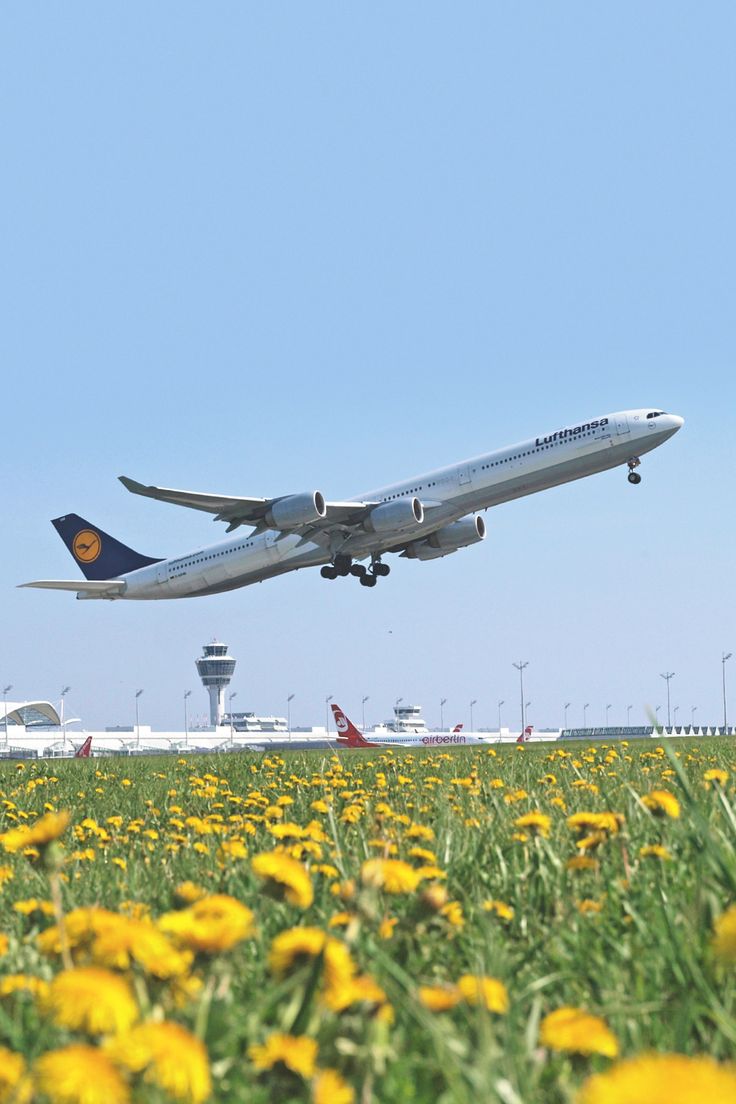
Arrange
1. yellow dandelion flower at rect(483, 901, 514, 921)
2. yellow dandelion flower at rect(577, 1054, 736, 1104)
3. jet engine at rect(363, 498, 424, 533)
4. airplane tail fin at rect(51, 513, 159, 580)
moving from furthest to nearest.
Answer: airplane tail fin at rect(51, 513, 159, 580), jet engine at rect(363, 498, 424, 533), yellow dandelion flower at rect(483, 901, 514, 921), yellow dandelion flower at rect(577, 1054, 736, 1104)

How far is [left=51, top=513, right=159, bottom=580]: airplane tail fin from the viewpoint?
50812mm

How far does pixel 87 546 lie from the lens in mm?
52531

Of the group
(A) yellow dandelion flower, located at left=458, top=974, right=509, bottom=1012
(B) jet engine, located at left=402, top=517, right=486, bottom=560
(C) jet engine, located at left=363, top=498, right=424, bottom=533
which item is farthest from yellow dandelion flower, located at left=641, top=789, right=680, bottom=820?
(B) jet engine, located at left=402, top=517, right=486, bottom=560

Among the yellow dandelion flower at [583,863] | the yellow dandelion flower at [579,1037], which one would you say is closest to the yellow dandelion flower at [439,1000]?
the yellow dandelion flower at [579,1037]

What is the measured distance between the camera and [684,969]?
2.37 meters

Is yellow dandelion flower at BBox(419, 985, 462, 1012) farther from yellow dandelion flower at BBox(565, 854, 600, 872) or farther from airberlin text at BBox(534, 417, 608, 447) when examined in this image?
airberlin text at BBox(534, 417, 608, 447)

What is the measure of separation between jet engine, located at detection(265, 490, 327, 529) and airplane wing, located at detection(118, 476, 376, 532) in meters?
0.45

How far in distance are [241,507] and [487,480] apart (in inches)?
326

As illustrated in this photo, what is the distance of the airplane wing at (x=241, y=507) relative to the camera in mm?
36406

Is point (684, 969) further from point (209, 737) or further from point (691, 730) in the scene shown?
point (209, 737)

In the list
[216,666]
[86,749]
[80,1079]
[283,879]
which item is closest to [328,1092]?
[80,1079]

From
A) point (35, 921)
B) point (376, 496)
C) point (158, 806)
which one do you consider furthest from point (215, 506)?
point (35, 921)

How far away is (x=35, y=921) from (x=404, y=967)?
1.22 meters

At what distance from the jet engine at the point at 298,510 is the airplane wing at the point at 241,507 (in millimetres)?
446
